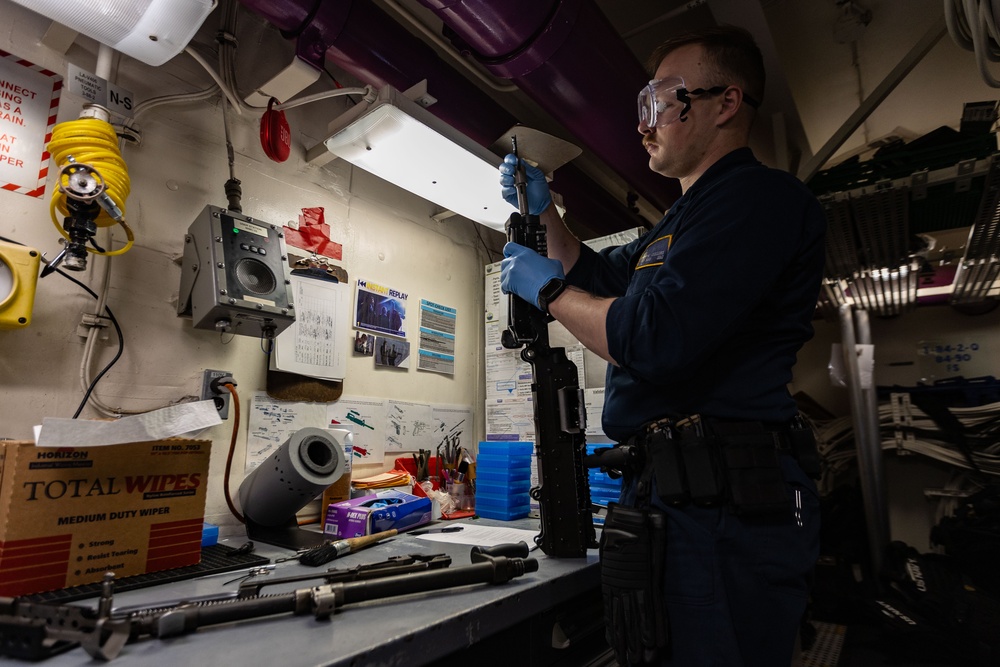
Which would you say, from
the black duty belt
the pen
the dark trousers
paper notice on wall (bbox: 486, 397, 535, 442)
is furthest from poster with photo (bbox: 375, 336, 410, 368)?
the dark trousers

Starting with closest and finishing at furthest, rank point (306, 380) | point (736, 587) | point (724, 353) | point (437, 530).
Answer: point (736, 587)
point (724, 353)
point (437, 530)
point (306, 380)

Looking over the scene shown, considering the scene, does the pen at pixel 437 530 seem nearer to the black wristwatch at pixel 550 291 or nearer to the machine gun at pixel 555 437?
the machine gun at pixel 555 437

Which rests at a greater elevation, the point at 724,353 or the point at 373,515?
the point at 724,353

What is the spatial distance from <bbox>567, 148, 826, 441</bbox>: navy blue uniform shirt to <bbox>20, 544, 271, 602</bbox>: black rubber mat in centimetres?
91

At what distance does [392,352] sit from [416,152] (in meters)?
0.85

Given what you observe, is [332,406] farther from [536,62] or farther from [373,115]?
[536,62]

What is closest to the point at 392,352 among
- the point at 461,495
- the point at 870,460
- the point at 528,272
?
the point at 461,495

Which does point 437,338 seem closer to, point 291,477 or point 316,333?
point 316,333

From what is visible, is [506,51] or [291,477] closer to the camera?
[291,477]

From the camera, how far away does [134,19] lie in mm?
1122

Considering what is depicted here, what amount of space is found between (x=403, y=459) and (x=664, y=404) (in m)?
1.32

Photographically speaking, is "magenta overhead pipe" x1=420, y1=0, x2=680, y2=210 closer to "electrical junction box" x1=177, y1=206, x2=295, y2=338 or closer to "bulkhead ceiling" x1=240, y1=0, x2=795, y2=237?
"bulkhead ceiling" x1=240, y1=0, x2=795, y2=237

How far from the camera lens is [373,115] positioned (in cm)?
143

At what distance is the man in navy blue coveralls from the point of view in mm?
822
